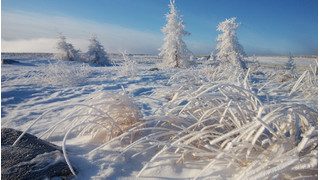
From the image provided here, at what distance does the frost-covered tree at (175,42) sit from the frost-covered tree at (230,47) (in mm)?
3350

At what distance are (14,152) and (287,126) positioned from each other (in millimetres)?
1630

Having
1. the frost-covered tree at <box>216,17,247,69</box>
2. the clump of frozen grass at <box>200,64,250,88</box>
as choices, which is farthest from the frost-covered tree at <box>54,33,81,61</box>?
the clump of frozen grass at <box>200,64,250,88</box>

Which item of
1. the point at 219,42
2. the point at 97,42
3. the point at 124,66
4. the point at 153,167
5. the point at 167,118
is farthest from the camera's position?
the point at 97,42

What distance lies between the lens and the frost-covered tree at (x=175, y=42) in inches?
546

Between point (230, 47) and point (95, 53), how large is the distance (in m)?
13.0

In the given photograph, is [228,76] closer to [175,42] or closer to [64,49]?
[175,42]

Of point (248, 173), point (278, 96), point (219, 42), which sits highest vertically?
point (219, 42)

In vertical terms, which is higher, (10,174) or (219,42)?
(219,42)

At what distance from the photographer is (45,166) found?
3.06ft

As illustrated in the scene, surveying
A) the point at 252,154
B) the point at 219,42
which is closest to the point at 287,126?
the point at 252,154

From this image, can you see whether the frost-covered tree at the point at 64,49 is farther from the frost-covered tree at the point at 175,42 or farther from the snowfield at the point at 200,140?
the snowfield at the point at 200,140

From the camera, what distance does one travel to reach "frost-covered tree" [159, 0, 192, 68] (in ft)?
45.5

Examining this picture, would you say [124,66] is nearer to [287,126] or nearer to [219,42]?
[287,126]

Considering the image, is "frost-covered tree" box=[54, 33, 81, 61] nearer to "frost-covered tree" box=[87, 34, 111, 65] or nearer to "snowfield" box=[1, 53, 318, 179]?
"frost-covered tree" box=[87, 34, 111, 65]
